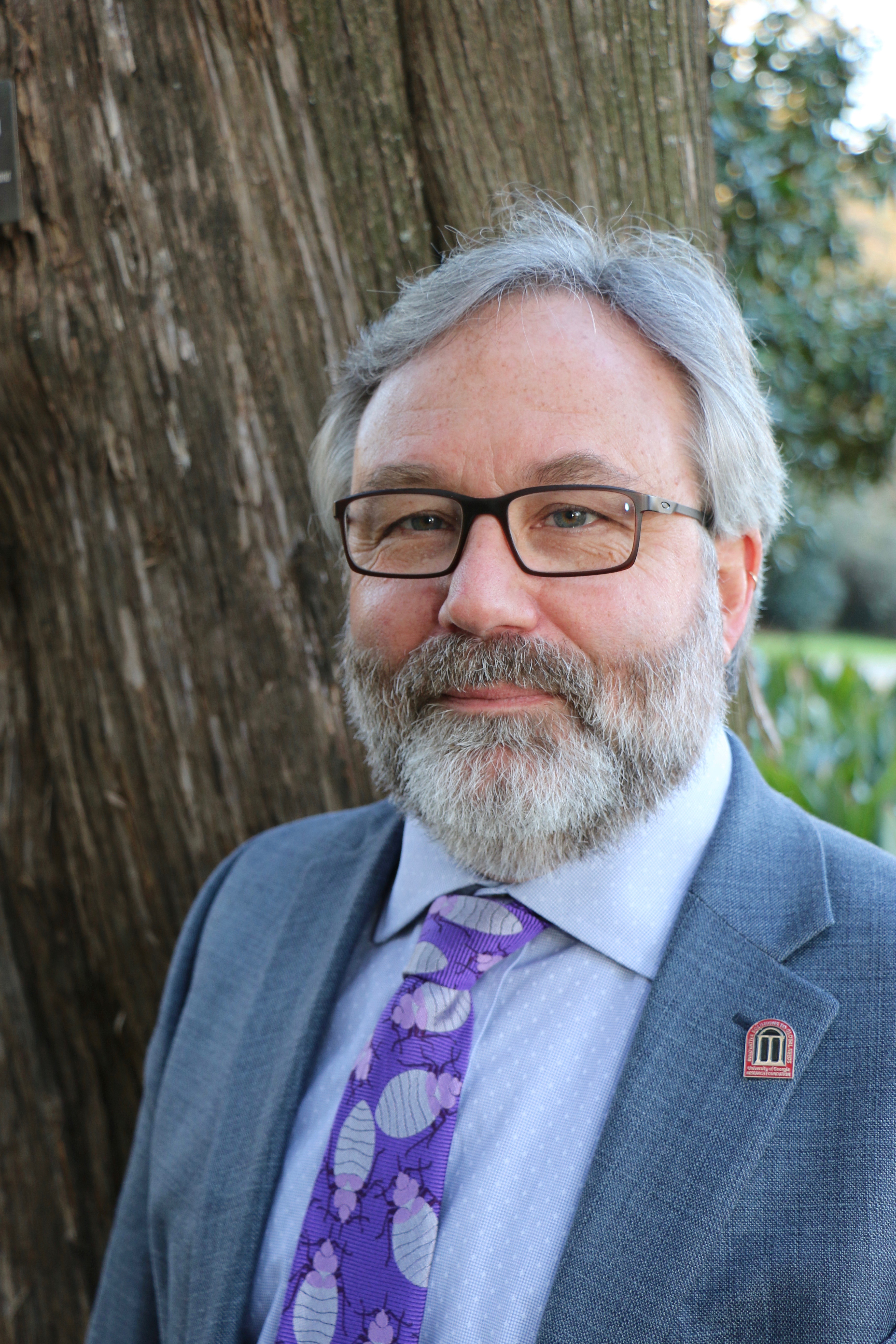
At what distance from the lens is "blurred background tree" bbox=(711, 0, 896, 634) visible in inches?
179

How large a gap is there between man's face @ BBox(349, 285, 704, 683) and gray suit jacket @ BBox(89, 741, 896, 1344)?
0.38 m

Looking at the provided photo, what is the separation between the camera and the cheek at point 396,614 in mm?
1479

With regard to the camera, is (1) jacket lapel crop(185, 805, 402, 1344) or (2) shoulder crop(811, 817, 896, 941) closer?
(2) shoulder crop(811, 817, 896, 941)

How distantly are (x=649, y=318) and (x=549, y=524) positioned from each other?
0.37m

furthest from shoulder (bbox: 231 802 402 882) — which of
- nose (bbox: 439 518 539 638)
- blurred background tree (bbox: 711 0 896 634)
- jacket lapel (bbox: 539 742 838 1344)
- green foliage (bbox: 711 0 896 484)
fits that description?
green foliage (bbox: 711 0 896 484)

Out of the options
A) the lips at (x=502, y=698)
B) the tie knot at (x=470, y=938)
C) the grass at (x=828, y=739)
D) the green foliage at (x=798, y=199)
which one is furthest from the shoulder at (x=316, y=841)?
the green foliage at (x=798, y=199)

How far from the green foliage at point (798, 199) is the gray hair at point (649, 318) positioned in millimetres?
2548

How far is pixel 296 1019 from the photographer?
5.16ft

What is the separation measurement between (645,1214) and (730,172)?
4.51 metres

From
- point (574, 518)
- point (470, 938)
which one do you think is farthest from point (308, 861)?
point (574, 518)

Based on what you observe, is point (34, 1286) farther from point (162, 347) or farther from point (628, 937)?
point (162, 347)

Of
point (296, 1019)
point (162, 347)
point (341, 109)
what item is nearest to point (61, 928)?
point (296, 1019)

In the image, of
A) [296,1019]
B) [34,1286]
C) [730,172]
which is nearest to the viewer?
[296,1019]

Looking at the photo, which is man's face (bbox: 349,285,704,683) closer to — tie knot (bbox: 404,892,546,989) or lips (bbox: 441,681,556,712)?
lips (bbox: 441,681,556,712)
